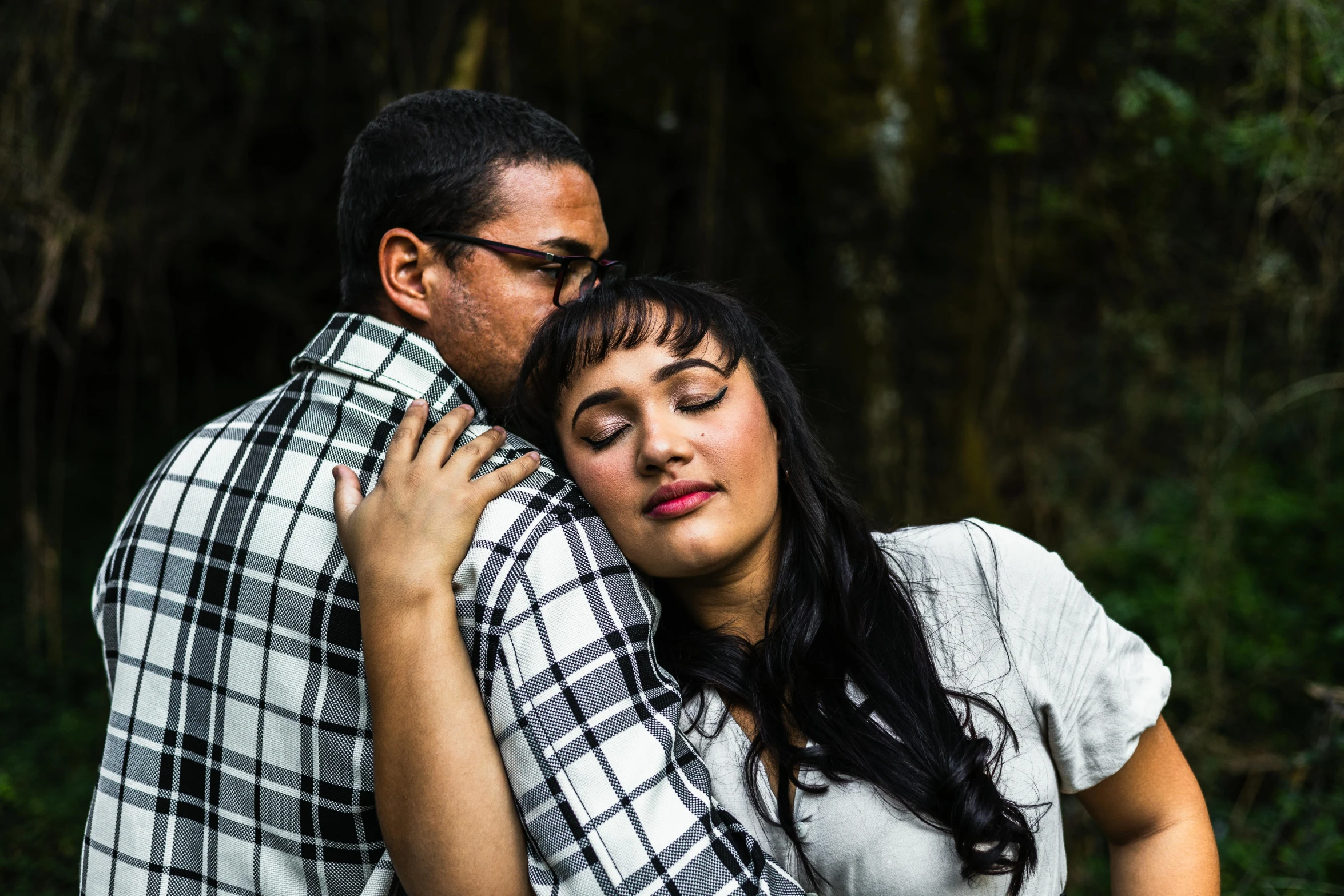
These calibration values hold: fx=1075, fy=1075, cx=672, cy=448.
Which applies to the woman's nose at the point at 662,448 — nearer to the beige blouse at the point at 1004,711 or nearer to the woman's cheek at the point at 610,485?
the woman's cheek at the point at 610,485

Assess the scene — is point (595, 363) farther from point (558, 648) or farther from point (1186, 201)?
point (1186, 201)

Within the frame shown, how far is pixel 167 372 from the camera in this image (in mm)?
5480

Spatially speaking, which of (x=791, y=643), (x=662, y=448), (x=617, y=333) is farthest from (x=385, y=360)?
(x=791, y=643)

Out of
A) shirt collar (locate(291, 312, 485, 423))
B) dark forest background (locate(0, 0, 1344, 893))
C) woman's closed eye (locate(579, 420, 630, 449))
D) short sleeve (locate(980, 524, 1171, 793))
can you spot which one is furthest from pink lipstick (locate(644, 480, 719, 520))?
dark forest background (locate(0, 0, 1344, 893))

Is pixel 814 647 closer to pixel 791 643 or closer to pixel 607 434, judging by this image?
pixel 791 643

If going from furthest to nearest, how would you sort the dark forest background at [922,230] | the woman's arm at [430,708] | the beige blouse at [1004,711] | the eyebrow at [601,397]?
1. the dark forest background at [922,230]
2. the eyebrow at [601,397]
3. the beige blouse at [1004,711]
4. the woman's arm at [430,708]

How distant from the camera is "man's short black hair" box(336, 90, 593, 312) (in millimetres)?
1767

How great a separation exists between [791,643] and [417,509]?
58cm

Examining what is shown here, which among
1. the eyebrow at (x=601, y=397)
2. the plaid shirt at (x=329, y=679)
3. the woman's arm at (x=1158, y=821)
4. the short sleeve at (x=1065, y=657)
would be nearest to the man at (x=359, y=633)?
the plaid shirt at (x=329, y=679)

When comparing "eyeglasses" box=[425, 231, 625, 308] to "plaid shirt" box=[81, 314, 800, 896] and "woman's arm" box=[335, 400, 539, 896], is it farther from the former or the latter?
"woman's arm" box=[335, 400, 539, 896]

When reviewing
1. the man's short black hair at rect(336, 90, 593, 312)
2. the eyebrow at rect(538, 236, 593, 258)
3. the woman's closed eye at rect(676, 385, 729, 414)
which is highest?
the man's short black hair at rect(336, 90, 593, 312)

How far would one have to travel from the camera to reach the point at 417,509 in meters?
1.37

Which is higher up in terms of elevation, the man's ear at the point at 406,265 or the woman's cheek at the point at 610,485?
the man's ear at the point at 406,265

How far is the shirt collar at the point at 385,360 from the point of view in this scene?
1568mm
